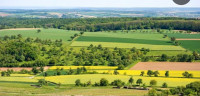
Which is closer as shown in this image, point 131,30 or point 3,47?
point 3,47

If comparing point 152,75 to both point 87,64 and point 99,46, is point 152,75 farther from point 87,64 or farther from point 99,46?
point 99,46

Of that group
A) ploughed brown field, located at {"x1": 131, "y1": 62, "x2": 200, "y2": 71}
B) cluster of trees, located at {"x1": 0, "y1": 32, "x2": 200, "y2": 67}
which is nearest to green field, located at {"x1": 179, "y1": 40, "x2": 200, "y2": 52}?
cluster of trees, located at {"x1": 0, "y1": 32, "x2": 200, "y2": 67}

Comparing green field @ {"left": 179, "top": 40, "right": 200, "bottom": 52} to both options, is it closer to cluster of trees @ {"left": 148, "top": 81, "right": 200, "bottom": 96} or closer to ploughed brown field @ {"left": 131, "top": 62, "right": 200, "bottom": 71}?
ploughed brown field @ {"left": 131, "top": 62, "right": 200, "bottom": 71}

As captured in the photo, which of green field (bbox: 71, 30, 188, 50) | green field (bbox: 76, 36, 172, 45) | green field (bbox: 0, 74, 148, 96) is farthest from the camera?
green field (bbox: 76, 36, 172, 45)

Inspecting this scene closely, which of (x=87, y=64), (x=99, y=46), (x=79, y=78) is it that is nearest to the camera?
→ (x=79, y=78)

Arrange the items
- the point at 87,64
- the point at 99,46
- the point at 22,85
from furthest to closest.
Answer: the point at 99,46
the point at 87,64
the point at 22,85

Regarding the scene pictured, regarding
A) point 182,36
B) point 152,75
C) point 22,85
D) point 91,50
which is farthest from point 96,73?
point 182,36

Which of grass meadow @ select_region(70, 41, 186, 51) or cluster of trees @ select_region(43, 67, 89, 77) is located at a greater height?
grass meadow @ select_region(70, 41, 186, 51)

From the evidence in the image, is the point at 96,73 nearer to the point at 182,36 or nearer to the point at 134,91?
the point at 134,91
